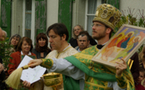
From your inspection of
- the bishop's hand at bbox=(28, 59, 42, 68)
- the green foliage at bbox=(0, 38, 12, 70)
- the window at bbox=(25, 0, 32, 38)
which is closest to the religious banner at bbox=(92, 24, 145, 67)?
the bishop's hand at bbox=(28, 59, 42, 68)

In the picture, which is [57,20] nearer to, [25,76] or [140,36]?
[25,76]

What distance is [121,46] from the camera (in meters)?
3.38

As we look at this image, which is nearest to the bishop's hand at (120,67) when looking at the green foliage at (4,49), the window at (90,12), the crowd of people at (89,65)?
the crowd of people at (89,65)

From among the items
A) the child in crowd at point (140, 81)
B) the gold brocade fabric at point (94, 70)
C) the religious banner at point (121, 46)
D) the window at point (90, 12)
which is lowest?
the child in crowd at point (140, 81)

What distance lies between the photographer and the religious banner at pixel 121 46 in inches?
126

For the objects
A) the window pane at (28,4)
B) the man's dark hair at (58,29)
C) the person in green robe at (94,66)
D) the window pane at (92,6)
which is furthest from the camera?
the window pane at (28,4)

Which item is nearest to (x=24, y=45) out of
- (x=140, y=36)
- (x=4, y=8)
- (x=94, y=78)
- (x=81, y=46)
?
(x=81, y=46)

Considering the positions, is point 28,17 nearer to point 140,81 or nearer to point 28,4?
point 28,4

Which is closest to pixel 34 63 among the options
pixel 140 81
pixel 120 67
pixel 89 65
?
pixel 89 65

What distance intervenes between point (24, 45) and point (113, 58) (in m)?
3.06

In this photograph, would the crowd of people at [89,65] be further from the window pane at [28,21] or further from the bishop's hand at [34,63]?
the window pane at [28,21]

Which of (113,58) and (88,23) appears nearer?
(113,58)

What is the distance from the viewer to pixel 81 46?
6074 mm

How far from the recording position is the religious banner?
126 inches
